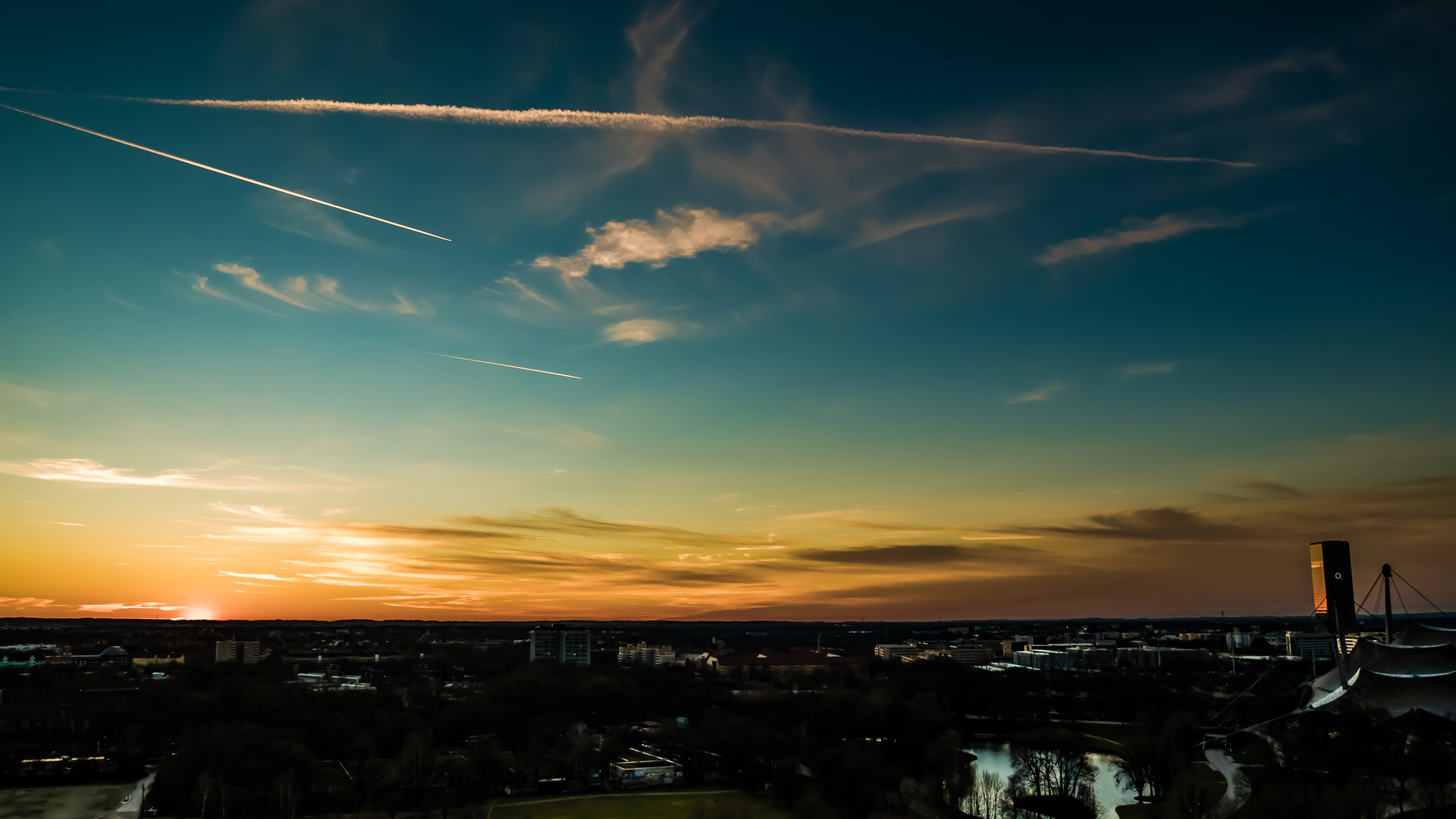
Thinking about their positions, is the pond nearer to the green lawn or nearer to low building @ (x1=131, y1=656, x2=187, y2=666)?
the green lawn

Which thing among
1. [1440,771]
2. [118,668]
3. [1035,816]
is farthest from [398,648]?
[1440,771]

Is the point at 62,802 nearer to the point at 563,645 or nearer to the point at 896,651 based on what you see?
the point at 563,645

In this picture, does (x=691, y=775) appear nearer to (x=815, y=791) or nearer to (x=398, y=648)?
(x=815, y=791)

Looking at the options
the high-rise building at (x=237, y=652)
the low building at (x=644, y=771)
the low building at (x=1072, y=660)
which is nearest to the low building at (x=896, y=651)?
the low building at (x=1072, y=660)

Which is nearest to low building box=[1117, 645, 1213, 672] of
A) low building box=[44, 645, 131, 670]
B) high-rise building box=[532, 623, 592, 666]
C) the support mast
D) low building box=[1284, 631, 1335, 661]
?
low building box=[1284, 631, 1335, 661]

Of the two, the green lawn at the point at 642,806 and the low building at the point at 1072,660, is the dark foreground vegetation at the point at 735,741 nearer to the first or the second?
the green lawn at the point at 642,806

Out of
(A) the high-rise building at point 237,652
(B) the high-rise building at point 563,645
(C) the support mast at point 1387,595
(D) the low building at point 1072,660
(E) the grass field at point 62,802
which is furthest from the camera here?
(B) the high-rise building at point 563,645
